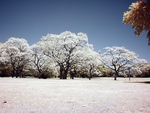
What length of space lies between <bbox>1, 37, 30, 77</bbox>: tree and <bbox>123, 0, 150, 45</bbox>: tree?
1430 inches

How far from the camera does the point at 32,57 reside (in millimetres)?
47938

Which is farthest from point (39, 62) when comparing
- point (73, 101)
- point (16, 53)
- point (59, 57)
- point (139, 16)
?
point (73, 101)

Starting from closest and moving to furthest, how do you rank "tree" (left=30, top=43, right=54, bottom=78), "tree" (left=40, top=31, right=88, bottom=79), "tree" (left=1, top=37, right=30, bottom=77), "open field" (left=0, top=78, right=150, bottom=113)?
"open field" (left=0, top=78, right=150, bottom=113) → "tree" (left=40, top=31, right=88, bottom=79) → "tree" (left=1, top=37, right=30, bottom=77) → "tree" (left=30, top=43, right=54, bottom=78)

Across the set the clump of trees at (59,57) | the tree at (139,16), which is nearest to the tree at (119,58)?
the clump of trees at (59,57)

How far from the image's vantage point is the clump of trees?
3775 centimetres

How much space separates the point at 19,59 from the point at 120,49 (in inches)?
1367

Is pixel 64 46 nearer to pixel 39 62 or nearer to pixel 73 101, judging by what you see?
pixel 39 62

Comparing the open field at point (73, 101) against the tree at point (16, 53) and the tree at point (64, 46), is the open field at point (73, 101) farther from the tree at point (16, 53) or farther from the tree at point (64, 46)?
the tree at point (16, 53)

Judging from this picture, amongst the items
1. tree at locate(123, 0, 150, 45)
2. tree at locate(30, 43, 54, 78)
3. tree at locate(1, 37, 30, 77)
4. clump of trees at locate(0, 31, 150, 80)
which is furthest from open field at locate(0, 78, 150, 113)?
tree at locate(1, 37, 30, 77)

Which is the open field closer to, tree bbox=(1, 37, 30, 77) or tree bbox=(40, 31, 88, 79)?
tree bbox=(40, 31, 88, 79)

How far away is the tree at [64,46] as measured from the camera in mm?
37406

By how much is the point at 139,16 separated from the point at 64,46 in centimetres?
2311

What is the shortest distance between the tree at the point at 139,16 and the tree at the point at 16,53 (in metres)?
36.3

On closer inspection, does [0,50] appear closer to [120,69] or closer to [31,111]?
[120,69]
